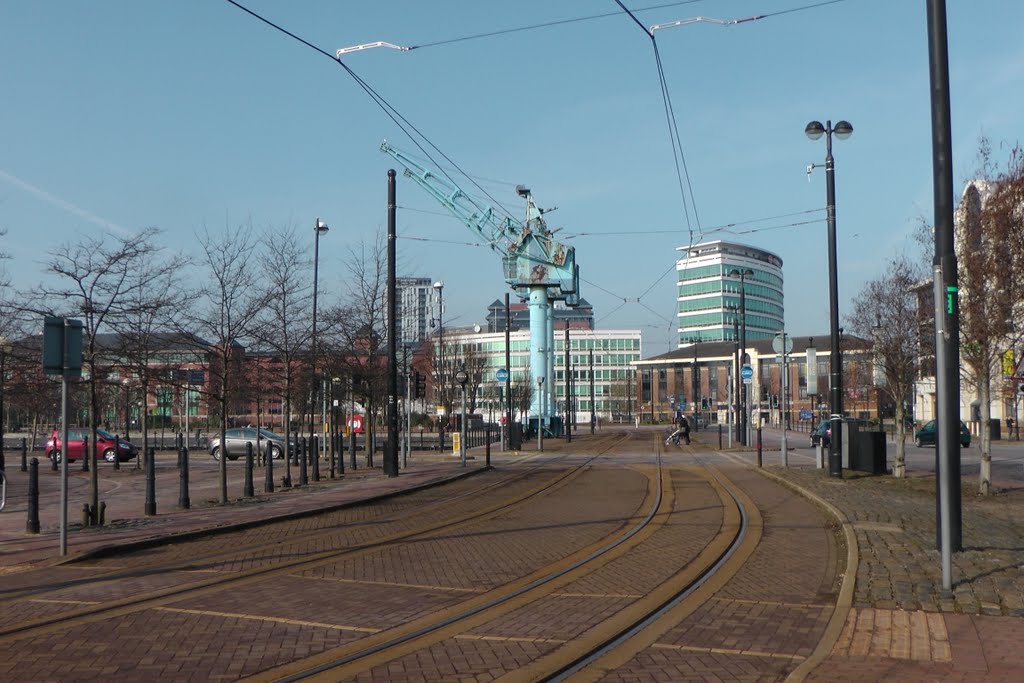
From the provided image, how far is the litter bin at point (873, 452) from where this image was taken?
25641 millimetres

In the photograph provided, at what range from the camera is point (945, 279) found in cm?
1027

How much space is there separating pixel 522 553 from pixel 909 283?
1945 centimetres

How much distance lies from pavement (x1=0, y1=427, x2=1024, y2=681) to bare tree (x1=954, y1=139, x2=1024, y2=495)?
112 inches

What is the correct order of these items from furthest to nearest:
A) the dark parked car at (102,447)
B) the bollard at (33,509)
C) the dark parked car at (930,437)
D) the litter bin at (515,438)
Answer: the litter bin at (515,438), the dark parked car at (930,437), the dark parked car at (102,447), the bollard at (33,509)

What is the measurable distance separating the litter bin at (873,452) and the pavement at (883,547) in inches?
29.1

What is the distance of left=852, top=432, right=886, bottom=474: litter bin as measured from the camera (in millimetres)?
25641

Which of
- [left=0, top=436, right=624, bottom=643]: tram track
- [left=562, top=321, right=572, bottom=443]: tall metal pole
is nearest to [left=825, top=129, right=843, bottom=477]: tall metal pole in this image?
[left=0, top=436, right=624, bottom=643]: tram track

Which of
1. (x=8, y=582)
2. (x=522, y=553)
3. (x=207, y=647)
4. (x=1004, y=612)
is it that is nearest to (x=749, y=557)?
(x=522, y=553)

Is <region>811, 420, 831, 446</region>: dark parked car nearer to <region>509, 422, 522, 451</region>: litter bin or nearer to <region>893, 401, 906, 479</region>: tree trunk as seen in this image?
<region>893, 401, 906, 479</region>: tree trunk

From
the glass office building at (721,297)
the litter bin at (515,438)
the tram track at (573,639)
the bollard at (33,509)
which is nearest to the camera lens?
the tram track at (573,639)

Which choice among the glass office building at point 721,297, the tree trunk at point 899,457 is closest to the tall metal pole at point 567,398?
the tree trunk at point 899,457

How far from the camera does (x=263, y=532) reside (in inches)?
583

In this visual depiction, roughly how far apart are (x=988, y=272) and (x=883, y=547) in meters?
8.32

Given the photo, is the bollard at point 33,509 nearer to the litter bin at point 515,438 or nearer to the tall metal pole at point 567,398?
the litter bin at point 515,438
